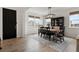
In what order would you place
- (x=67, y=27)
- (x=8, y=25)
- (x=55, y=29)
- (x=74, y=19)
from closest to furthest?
(x=74, y=19) → (x=67, y=27) → (x=55, y=29) → (x=8, y=25)

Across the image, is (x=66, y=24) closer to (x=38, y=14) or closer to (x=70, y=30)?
(x=70, y=30)

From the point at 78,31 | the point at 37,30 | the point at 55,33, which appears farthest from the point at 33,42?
the point at 78,31

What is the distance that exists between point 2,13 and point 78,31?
340cm

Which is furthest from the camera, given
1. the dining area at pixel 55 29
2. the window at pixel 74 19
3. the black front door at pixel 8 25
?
the black front door at pixel 8 25

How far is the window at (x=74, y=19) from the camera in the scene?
2696 mm

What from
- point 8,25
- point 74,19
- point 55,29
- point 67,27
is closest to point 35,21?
point 55,29

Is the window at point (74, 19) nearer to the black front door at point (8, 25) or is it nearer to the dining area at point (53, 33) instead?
the dining area at point (53, 33)

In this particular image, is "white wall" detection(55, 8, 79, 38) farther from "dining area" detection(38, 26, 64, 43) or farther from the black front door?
the black front door

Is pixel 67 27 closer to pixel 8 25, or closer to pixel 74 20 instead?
Answer: pixel 74 20

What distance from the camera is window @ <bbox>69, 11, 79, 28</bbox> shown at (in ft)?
8.85

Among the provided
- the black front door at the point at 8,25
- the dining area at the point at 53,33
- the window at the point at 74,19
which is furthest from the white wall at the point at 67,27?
the black front door at the point at 8,25

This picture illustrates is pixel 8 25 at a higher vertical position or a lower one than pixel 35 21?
lower

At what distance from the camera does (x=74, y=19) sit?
9.12 ft

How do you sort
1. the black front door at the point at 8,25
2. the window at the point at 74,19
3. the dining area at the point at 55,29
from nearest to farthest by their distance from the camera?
the window at the point at 74,19, the dining area at the point at 55,29, the black front door at the point at 8,25
